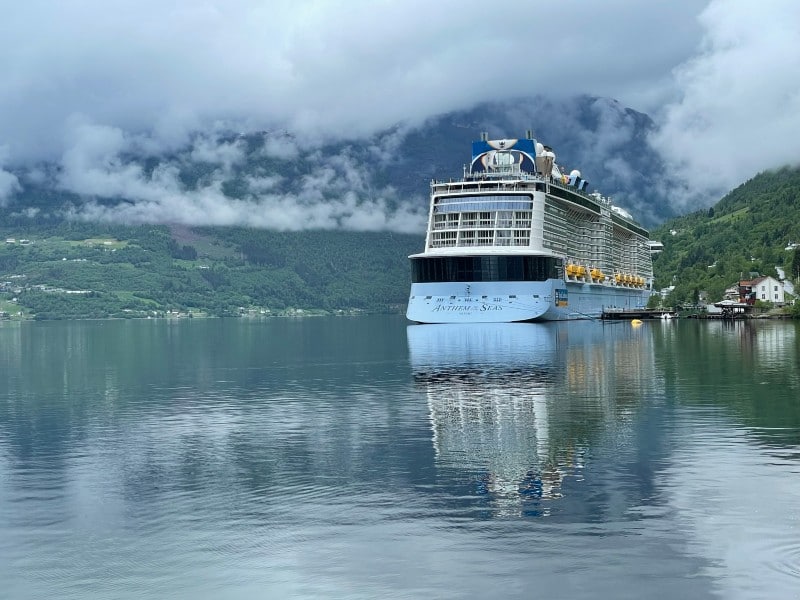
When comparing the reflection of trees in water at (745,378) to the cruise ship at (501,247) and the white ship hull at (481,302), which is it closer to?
the white ship hull at (481,302)

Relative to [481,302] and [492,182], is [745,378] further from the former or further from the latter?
[492,182]

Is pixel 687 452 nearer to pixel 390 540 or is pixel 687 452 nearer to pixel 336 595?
pixel 390 540

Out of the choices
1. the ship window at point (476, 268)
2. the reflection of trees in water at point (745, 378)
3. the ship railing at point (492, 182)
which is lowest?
the reflection of trees in water at point (745, 378)

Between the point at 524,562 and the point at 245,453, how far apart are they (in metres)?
17.6

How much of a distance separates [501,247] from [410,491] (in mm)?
137164

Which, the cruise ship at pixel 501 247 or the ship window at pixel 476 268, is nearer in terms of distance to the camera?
the ship window at pixel 476 268

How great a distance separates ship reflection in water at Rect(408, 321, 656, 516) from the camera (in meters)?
32.1

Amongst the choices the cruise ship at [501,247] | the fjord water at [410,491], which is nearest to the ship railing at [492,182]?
the cruise ship at [501,247]

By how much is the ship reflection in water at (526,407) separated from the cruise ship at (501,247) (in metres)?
54.5

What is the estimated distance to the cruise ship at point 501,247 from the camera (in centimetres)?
15862

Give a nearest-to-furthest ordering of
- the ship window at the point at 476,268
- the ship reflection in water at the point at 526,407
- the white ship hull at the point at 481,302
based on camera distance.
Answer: the ship reflection in water at the point at 526,407 → the ship window at the point at 476,268 → the white ship hull at the point at 481,302

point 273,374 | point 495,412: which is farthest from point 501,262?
point 495,412

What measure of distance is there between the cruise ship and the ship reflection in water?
5452cm

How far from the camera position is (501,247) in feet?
545
